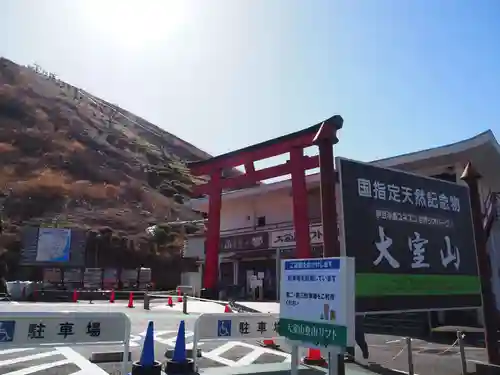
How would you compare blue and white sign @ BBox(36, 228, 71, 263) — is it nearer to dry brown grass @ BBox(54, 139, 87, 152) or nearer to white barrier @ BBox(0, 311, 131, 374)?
white barrier @ BBox(0, 311, 131, 374)

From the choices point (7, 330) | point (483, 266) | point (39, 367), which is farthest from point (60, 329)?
point (483, 266)

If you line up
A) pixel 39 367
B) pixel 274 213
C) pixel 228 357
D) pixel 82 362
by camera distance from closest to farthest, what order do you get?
pixel 39 367 < pixel 82 362 < pixel 228 357 < pixel 274 213

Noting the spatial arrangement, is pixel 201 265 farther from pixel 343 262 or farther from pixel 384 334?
pixel 343 262

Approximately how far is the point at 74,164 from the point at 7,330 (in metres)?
74.9

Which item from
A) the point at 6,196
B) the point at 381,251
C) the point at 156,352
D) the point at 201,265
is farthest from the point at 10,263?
the point at 381,251

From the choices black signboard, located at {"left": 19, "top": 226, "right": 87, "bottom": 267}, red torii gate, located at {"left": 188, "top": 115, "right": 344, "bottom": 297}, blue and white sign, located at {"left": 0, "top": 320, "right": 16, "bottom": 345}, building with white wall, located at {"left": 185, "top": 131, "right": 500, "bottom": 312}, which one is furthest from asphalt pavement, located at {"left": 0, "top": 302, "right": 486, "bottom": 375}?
black signboard, located at {"left": 19, "top": 226, "right": 87, "bottom": 267}

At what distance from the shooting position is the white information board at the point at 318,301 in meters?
4.59

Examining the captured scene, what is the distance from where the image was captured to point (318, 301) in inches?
193

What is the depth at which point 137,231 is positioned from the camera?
5906cm

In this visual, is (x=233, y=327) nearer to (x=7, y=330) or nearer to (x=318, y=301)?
(x=318, y=301)

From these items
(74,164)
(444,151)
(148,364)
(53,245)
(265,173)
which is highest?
(74,164)

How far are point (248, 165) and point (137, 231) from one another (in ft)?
128

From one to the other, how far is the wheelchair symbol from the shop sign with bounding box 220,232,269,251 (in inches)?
681

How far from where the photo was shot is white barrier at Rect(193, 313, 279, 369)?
7348 millimetres
